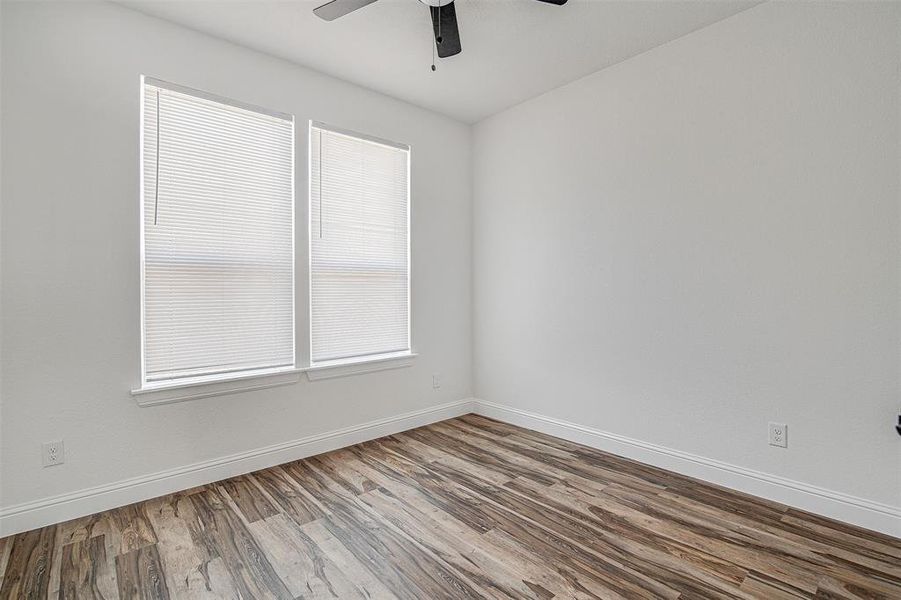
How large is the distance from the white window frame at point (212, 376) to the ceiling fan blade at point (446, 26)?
4.26ft

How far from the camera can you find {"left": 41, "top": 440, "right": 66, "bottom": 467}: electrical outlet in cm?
221

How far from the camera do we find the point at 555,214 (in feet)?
11.5

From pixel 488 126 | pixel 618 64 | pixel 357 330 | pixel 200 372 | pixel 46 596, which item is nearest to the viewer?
pixel 46 596

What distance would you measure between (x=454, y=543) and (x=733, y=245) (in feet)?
7.37

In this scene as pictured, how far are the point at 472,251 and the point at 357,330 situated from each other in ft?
4.65

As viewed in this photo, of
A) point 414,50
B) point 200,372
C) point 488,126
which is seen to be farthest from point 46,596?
point 488,126

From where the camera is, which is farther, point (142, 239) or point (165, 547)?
point (142, 239)

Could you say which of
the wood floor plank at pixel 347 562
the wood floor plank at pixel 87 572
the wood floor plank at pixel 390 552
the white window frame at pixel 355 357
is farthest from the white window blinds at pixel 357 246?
the wood floor plank at pixel 87 572

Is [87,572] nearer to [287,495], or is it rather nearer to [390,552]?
[287,495]

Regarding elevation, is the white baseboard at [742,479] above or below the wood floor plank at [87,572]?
above

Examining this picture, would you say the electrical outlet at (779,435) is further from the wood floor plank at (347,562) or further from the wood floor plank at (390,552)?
the wood floor plank at (347,562)

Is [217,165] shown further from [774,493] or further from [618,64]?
[774,493]

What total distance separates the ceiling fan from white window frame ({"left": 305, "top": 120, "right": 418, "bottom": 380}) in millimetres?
1138

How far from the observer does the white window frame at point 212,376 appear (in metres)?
2.49
